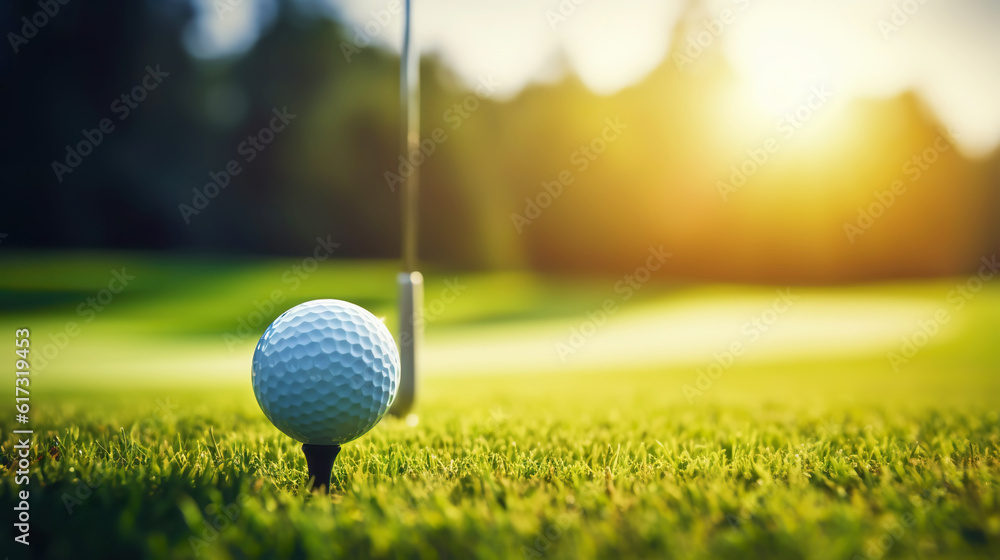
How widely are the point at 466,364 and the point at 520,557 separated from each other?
342 inches

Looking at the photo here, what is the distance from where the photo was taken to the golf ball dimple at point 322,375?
2.59 meters

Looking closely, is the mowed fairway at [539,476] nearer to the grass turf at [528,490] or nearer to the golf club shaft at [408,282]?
the grass turf at [528,490]

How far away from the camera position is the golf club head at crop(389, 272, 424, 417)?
398 centimetres

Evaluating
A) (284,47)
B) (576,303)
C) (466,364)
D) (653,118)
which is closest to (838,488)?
(466,364)

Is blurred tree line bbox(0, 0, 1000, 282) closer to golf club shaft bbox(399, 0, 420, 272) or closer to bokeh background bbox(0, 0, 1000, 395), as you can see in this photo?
bokeh background bbox(0, 0, 1000, 395)

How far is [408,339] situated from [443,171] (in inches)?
841

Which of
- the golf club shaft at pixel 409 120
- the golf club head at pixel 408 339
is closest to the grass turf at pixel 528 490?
the golf club head at pixel 408 339

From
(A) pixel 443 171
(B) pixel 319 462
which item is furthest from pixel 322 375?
(A) pixel 443 171

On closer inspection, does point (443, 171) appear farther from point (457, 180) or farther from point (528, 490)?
point (528, 490)

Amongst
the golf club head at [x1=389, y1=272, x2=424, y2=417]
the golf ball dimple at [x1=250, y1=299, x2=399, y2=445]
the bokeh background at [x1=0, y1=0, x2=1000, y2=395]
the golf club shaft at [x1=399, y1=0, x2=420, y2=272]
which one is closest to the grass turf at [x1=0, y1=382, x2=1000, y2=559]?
the golf club head at [x1=389, y1=272, x2=424, y2=417]

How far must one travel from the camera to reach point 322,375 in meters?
2.59

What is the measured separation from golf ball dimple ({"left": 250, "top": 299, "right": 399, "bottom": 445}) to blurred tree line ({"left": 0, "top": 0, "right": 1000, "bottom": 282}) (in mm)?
20953

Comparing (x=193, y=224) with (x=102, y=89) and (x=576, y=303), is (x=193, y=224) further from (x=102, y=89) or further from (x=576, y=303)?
(x=576, y=303)

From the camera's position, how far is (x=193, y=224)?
23.9 m
